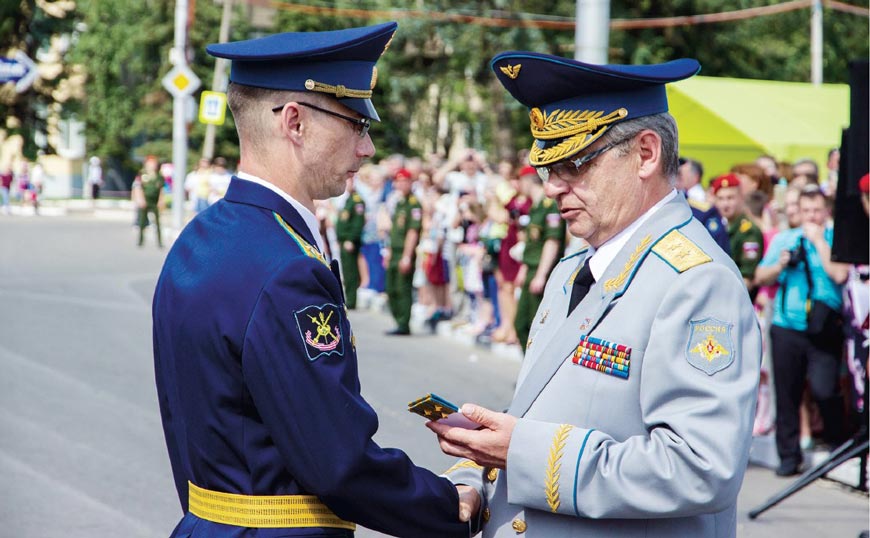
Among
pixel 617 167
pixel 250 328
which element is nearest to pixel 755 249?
pixel 617 167

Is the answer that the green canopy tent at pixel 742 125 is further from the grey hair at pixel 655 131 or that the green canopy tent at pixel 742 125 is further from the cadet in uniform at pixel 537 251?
the grey hair at pixel 655 131

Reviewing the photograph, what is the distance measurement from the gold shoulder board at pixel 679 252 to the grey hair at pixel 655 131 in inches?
7.2

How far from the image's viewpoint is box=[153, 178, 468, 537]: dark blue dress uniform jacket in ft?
8.14

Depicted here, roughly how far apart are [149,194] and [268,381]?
22.8m

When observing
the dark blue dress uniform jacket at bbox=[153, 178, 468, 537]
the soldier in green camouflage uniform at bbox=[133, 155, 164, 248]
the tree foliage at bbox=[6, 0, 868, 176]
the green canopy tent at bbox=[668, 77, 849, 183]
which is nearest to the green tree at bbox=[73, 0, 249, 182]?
the tree foliage at bbox=[6, 0, 868, 176]

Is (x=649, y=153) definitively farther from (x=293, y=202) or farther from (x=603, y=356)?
(x=293, y=202)

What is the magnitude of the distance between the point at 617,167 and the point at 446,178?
13748mm

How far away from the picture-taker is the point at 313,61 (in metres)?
2.71

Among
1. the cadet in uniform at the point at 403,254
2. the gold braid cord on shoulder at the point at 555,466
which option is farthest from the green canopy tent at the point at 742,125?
the gold braid cord on shoulder at the point at 555,466

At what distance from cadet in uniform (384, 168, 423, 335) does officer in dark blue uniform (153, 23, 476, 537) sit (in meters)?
11.0

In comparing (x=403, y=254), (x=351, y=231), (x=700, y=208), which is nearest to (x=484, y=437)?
(x=700, y=208)

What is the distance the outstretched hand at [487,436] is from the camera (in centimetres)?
269

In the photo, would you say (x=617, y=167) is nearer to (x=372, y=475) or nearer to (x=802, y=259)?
(x=372, y=475)

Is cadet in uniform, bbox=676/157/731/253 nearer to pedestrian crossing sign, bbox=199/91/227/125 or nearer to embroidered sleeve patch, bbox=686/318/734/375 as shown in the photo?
embroidered sleeve patch, bbox=686/318/734/375
